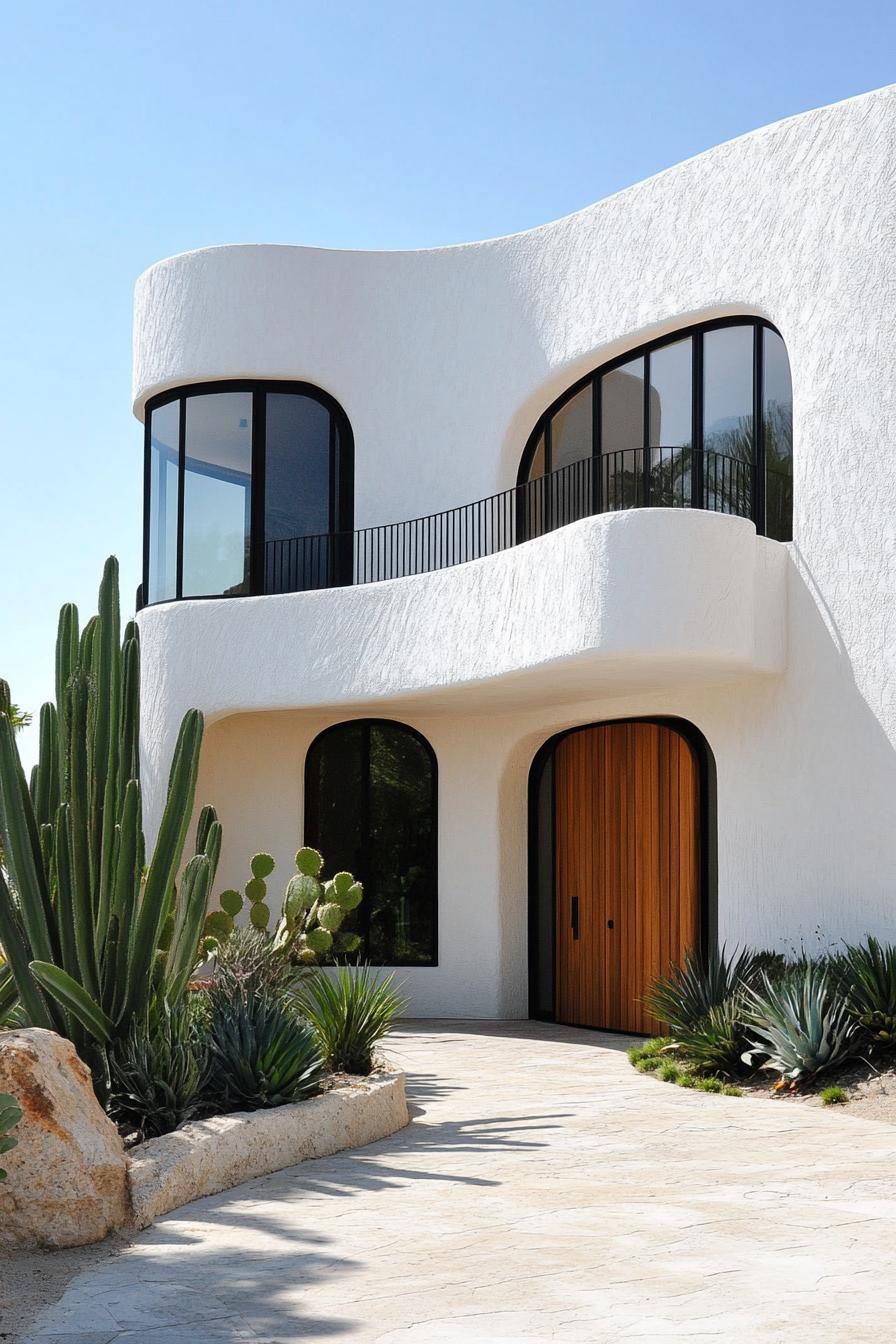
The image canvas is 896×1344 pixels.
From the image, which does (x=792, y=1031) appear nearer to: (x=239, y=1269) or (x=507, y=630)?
(x=507, y=630)

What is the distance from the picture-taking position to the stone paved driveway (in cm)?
574

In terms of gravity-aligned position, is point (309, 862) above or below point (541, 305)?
below

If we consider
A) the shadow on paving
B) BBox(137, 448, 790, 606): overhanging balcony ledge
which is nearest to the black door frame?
BBox(137, 448, 790, 606): overhanging balcony ledge

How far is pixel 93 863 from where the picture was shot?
31.6 ft

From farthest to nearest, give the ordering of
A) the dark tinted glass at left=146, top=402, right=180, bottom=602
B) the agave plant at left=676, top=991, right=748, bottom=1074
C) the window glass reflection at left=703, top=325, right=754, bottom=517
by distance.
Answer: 1. the dark tinted glass at left=146, top=402, right=180, bottom=602
2. the window glass reflection at left=703, top=325, right=754, bottom=517
3. the agave plant at left=676, top=991, right=748, bottom=1074

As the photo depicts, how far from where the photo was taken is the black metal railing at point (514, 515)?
1455 centimetres

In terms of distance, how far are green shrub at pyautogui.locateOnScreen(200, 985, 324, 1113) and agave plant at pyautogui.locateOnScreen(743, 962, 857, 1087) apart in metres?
3.79

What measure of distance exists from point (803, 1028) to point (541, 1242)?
16.2 feet

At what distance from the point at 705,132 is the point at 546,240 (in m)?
2.26

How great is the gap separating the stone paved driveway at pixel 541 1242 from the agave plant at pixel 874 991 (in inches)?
41.4

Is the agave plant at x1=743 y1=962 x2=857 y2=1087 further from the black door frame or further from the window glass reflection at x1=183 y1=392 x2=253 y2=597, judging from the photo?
the window glass reflection at x1=183 y1=392 x2=253 y2=597

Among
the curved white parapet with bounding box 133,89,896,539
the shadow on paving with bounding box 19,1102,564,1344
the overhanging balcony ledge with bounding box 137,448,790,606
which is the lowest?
the shadow on paving with bounding box 19,1102,564,1344

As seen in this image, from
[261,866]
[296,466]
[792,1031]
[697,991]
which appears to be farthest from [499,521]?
[792,1031]

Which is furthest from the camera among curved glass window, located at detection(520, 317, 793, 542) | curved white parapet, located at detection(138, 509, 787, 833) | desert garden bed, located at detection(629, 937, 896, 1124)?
curved glass window, located at detection(520, 317, 793, 542)
